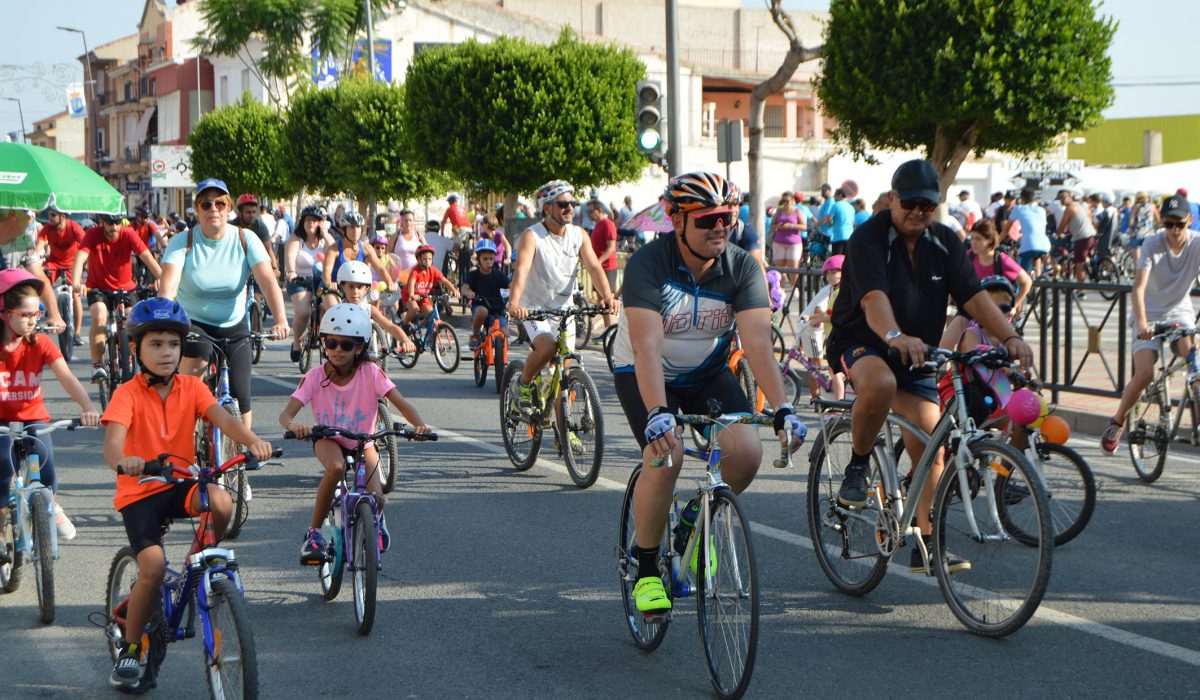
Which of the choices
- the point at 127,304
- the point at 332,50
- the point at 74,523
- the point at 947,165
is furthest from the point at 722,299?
the point at 332,50

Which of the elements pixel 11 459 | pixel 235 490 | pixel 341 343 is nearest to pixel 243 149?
pixel 235 490

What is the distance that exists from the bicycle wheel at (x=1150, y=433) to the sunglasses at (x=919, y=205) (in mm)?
4003

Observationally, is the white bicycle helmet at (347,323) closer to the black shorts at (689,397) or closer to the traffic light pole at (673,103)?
the black shorts at (689,397)

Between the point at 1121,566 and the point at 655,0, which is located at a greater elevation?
the point at 655,0

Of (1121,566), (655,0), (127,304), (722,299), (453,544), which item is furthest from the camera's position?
(655,0)

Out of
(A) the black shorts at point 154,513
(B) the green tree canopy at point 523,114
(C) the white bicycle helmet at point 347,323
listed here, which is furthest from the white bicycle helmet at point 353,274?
(B) the green tree canopy at point 523,114

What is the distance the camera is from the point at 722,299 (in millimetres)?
5441

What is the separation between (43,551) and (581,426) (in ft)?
12.7

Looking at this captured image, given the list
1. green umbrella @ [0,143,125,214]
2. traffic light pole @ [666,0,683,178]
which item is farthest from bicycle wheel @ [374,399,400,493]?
traffic light pole @ [666,0,683,178]

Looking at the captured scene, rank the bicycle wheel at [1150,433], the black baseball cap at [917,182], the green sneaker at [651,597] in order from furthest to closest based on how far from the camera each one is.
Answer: the bicycle wheel at [1150,433], the black baseball cap at [917,182], the green sneaker at [651,597]

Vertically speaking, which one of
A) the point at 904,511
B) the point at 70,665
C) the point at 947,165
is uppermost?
the point at 947,165

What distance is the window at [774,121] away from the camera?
63.4 m

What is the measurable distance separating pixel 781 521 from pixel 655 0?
66.9m

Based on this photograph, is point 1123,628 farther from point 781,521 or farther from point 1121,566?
point 781,521
